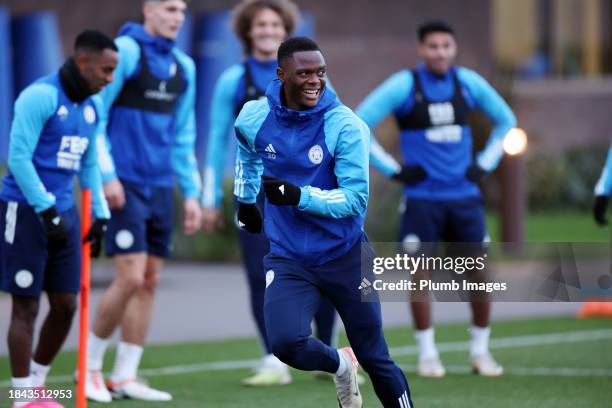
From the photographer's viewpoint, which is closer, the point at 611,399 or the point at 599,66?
the point at 611,399

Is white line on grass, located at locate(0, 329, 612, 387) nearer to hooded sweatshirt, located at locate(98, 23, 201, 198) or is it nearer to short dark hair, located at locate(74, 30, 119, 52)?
hooded sweatshirt, located at locate(98, 23, 201, 198)

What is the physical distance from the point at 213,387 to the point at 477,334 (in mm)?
2022

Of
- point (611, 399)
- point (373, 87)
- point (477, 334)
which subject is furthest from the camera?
point (373, 87)

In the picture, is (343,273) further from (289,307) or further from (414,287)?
(414,287)

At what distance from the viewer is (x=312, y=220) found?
6984 mm

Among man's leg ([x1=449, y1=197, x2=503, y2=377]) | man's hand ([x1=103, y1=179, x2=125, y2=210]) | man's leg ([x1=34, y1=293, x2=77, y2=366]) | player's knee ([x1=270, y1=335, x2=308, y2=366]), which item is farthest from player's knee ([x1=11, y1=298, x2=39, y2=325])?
man's leg ([x1=449, y1=197, x2=503, y2=377])

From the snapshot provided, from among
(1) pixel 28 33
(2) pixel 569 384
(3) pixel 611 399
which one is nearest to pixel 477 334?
(2) pixel 569 384

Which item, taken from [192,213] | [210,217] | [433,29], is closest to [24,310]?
[192,213]

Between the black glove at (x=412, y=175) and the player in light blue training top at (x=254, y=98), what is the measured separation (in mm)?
1140

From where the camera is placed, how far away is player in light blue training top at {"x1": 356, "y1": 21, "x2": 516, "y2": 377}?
10094mm

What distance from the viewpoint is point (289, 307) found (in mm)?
6934

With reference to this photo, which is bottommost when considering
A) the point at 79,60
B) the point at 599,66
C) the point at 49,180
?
the point at 599,66

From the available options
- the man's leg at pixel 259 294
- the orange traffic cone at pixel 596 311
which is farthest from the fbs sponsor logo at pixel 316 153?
the orange traffic cone at pixel 596 311

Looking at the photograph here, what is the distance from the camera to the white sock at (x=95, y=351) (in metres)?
8.84
